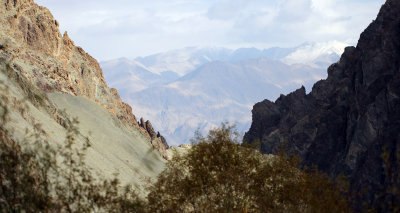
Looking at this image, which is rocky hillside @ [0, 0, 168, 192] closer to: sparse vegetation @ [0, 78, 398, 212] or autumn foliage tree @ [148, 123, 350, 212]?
sparse vegetation @ [0, 78, 398, 212]

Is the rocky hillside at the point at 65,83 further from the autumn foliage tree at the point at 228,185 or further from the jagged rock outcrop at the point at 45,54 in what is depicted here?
the autumn foliage tree at the point at 228,185

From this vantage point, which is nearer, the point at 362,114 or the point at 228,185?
the point at 228,185

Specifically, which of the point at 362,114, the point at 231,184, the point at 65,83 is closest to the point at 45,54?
the point at 65,83

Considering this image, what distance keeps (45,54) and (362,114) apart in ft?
319

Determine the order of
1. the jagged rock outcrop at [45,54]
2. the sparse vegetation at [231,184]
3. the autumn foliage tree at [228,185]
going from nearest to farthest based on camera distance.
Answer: the sparse vegetation at [231,184] → the autumn foliage tree at [228,185] → the jagged rock outcrop at [45,54]

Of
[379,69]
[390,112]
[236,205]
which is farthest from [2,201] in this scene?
[379,69]

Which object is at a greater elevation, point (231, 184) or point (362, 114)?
point (362, 114)

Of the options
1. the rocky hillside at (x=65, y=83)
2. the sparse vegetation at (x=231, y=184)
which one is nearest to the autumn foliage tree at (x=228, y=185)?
the sparse vegetation at (x=231, y=184)

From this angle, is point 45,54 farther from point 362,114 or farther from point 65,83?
point 362,114

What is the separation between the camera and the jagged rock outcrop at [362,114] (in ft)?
380

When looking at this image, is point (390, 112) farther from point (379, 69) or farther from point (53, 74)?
point (53, 74)

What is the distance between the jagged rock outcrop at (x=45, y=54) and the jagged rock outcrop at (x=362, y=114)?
6643 cm

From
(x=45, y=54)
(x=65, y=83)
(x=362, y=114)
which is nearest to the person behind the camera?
(x=362, y=114)

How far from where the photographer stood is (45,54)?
484 ft
